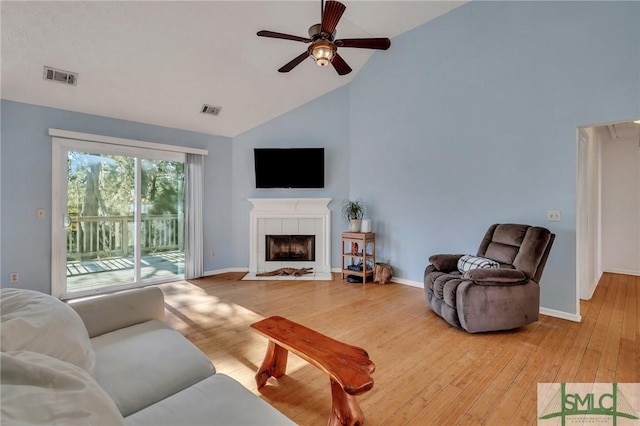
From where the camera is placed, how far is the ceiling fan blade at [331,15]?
7.09ft

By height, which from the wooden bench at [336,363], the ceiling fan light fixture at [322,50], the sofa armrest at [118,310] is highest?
the ceiling fan light fixture at [322,50]

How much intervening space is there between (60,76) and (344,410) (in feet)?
14.5

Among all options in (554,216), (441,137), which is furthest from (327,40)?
(554,216)

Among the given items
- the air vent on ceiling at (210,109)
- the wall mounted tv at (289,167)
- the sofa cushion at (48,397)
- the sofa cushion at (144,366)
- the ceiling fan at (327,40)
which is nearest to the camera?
the sofa cushion at (48,397)

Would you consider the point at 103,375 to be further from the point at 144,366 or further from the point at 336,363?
the point at 336,363

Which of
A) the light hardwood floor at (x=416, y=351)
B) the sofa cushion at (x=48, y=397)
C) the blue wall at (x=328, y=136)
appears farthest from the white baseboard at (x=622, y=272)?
the sofa cushion at (x=48, y=397)

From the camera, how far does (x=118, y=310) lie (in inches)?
72.3

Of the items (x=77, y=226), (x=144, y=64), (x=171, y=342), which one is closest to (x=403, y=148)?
(x=144, y=64)

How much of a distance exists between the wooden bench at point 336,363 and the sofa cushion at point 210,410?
1.22 feet

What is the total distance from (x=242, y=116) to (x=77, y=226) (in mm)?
2903

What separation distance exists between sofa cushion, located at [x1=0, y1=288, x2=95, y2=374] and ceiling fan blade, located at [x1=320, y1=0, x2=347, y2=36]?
2491 millimetres

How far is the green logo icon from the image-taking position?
172 cm

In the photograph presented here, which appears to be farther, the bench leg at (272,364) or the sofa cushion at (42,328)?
the bench leg at (272,364)

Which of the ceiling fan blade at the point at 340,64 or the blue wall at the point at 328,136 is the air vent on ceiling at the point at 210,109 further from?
the ceiling fan blade at the point at 340,64
